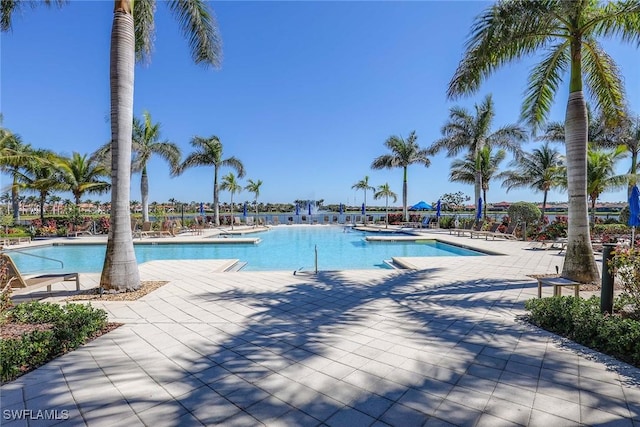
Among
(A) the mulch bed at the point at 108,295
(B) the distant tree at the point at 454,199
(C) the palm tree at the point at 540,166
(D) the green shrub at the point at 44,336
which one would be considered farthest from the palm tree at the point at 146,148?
(B) the distant tree at the point at 454,199

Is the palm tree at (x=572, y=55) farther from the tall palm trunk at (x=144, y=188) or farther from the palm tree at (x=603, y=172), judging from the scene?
the tall palm trunk at (x=144, y=188)

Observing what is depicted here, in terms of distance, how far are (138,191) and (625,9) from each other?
24.3m

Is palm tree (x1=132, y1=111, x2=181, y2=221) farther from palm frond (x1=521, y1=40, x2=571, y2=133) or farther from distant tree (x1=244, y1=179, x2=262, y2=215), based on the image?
palm frond (x1=521, y1=40, x2=571, y2=133)

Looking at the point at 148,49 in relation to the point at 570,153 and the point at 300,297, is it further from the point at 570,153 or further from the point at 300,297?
the point at 570,153

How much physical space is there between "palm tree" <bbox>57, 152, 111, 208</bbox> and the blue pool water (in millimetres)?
7494

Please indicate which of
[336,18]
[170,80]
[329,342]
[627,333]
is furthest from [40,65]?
[627,333]

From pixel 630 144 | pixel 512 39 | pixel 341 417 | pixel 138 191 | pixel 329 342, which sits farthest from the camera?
pixel 138 191

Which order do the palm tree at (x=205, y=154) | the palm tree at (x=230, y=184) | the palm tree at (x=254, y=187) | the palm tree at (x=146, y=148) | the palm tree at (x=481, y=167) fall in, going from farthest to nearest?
the palm tree at (x=254, y=187), the palm tree at (x=230, y=184), the palm tree at (x=205, y=154), the palm tree at (x=481, y=167), the palm tree at (x=146, y=148)

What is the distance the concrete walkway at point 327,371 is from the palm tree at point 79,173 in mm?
21315

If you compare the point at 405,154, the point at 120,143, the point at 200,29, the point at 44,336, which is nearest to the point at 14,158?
the point at 200,29

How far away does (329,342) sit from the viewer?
12.1 feet

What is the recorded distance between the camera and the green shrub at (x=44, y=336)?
2922 mm

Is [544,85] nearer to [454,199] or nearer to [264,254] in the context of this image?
[264,254]

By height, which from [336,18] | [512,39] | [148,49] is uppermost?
[336,18]
